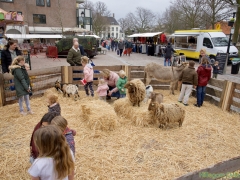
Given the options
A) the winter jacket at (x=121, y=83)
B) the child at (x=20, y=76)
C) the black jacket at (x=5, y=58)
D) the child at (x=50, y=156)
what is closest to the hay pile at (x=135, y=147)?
the child at (x=20, y=76)

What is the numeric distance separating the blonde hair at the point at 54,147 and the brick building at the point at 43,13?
34.0 m

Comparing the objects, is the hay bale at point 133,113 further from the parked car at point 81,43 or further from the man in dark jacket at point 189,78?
the parked car at point 81,43

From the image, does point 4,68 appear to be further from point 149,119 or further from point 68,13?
point 68,13

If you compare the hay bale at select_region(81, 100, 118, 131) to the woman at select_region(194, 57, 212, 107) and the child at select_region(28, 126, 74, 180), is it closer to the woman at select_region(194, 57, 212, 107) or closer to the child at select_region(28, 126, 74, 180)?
the child at select_region(28, 126, 74, 180)

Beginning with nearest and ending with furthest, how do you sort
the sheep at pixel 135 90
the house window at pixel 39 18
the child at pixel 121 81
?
the sheep at pixel 135 90 → the child at pixel 121 81 → the house window at pixel 39 18

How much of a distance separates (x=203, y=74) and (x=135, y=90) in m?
2.53

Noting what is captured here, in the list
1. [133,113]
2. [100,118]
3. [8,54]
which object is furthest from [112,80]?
[8,54]

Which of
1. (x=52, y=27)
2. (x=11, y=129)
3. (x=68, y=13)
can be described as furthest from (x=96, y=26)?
(x=11, y=129)

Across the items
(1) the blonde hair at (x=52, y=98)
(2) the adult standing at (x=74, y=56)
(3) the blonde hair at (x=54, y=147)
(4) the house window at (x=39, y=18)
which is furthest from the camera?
(4) the house window at (x=39, y=18)

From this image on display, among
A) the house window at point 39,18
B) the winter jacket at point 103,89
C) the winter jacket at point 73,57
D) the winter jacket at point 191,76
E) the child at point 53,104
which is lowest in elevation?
the winter jacket at point 103,89

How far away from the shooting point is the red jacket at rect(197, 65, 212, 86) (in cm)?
620

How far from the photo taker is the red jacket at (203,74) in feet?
20.4

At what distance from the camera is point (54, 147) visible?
187 cm

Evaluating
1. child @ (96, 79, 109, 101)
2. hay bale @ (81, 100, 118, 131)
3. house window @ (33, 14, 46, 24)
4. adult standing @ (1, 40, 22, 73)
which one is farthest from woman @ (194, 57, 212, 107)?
house window @ (33, 14, 46, 24)
